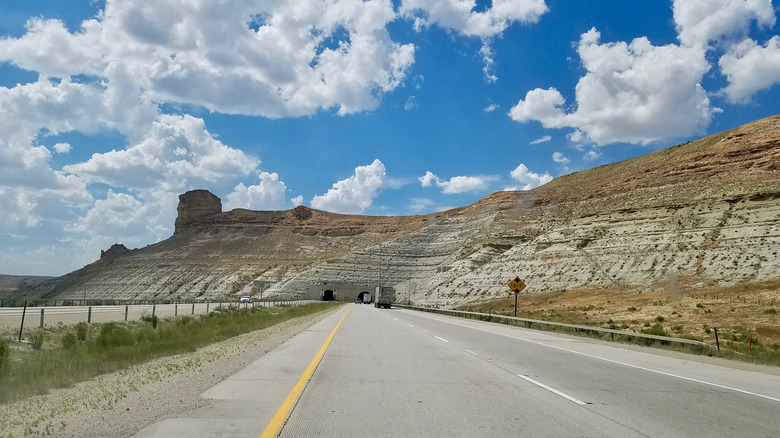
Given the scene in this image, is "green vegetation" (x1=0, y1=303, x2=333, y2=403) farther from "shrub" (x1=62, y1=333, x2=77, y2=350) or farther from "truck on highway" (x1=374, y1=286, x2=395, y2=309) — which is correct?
"truck on highway" (x1=374, y1=286, x2=395, y2=309)

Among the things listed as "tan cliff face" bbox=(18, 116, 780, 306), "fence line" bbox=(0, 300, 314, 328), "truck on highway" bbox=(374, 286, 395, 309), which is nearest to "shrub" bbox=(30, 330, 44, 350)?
"fence line" bbox=(0, 300, 314, 328)

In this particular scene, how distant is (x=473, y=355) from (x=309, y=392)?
7945 millimetres

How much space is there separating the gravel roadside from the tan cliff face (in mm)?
46764

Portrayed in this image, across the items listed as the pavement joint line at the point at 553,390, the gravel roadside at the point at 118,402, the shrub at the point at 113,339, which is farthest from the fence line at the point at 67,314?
the pavement joint line at the point at 553,390

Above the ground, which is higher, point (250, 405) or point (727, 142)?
point (727, 142)

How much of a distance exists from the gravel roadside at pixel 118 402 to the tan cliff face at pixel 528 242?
153 ft

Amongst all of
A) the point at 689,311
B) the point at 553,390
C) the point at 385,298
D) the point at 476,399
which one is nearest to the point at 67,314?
the point at 476,399

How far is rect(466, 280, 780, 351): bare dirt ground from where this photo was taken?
28.6m

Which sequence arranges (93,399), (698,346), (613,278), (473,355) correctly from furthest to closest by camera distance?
(613,278), (698,346), (473,355), (93,399)

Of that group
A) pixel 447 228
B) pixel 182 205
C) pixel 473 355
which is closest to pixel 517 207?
pixel 447 228

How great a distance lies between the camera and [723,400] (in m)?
9.94

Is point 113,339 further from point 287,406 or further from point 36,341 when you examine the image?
point 287,406

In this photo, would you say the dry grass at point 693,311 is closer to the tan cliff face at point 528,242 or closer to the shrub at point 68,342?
the tan cliff face at point 528,242

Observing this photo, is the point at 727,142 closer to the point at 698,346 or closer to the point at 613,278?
the point at 613,278
